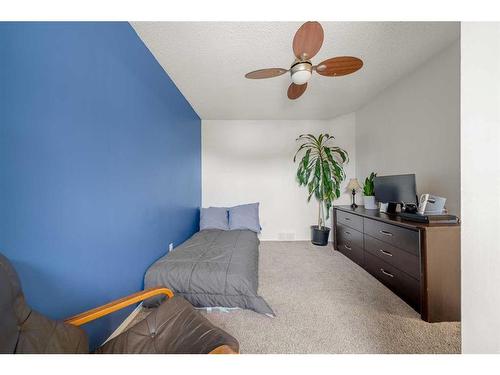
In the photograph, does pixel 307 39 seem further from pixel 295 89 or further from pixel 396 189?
pixel 396 189

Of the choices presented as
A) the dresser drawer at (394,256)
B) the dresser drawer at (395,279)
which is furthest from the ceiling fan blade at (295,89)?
the dresser drawer at (395,279)

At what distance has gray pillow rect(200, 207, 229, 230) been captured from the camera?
2992 mm

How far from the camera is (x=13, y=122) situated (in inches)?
29.2

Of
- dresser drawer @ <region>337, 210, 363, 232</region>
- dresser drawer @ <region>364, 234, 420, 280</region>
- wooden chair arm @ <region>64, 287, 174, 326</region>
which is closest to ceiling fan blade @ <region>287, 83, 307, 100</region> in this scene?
dresser drawer @ <region>337, 210, 363, 232</region>

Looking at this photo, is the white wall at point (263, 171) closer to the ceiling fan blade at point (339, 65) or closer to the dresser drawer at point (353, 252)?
the dresser drawer at point (353, 252)

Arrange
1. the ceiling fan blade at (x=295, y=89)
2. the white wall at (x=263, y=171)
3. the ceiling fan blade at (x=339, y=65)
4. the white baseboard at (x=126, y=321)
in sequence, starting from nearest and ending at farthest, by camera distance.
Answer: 1. the white baseboard at (x=126, y=321)
2. the ceiling fan blade at (x=339, y=65)
3. the ceiling fan blade at (x=295, y=89)
4. the white wall at (x=263, y=171)

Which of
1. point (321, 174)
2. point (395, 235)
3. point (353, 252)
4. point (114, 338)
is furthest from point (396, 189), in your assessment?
point (114, 338)

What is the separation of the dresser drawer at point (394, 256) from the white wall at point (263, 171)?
1.42 m

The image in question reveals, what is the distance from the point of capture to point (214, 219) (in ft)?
9.96

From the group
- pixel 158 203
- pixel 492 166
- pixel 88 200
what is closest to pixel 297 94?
pixel 492 166

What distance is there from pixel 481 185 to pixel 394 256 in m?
1.53

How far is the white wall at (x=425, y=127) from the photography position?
175 centimetres

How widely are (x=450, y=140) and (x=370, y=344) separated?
205 centimetres
